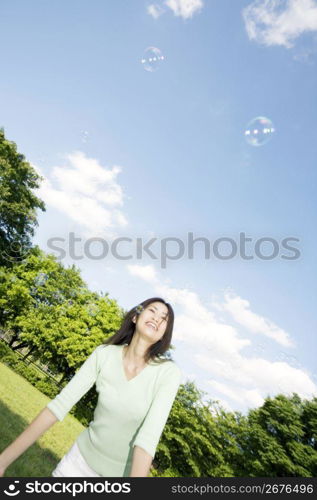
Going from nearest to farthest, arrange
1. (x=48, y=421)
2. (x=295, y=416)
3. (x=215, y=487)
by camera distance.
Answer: (x=48, y=421) → (x=215, y=487) → (x=295, y=416)

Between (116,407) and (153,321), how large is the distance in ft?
1.98

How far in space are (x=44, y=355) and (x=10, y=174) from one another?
17090 millimetres

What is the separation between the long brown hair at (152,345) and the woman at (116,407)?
1 centimetres

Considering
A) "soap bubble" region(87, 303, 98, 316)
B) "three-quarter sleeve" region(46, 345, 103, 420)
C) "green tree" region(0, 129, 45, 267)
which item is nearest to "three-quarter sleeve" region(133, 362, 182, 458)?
"three-quarter sleeve" region(46, 345, 103, 420)

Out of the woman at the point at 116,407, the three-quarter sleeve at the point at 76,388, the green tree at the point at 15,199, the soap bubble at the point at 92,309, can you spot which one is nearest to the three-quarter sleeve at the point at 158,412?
the woman at the point at 116,407

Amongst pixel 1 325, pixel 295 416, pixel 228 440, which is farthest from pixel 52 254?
pixel 295 416

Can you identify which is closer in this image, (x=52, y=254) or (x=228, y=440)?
(x=228, y=440)

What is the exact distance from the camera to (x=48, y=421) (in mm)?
2051

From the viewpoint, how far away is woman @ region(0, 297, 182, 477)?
78.3 inches

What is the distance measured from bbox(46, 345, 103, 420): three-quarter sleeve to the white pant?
0.28 m

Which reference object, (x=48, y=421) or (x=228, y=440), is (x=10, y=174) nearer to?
(x=228, y=440)

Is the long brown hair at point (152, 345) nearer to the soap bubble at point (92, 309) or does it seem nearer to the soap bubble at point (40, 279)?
the soap bubble at point (92, 309)

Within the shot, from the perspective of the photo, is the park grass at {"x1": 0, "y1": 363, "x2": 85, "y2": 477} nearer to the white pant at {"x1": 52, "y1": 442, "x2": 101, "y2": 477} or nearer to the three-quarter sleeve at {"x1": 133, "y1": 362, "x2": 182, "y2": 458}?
the white pant at {"x1": 52, "y1": 442, "x2": 101, "y2": 477}

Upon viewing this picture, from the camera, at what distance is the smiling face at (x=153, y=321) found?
A: 93.8 inches
